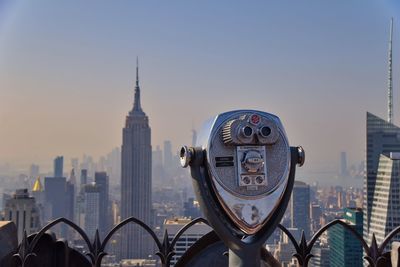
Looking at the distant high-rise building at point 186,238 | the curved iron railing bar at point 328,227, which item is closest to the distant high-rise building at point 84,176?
the distant high-rise building at point 186,238

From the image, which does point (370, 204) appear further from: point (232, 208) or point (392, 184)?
point (232, 208)

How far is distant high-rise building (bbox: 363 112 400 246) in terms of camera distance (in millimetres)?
50016

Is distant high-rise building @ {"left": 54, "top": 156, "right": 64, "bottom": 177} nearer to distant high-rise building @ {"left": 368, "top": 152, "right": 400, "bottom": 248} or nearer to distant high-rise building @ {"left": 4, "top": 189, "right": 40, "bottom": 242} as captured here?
distant high-rise building @ {"left": 4, "top": 189, "right": 40, "bottom": 242}

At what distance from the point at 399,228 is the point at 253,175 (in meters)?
1.31

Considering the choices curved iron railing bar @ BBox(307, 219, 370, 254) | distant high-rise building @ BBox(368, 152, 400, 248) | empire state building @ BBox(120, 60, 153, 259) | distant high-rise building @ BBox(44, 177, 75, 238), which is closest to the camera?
curved iron railing bar @ BBox(307, 219, 370, 254)

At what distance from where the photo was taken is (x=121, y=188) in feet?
282

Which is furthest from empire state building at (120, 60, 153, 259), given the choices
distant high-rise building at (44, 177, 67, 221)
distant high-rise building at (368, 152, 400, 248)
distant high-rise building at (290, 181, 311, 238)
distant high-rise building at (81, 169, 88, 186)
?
distant high-rise building at (368, 152, 400, 248)

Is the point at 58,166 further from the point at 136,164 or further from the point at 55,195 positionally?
the point at 136,164

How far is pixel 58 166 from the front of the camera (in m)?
78.6

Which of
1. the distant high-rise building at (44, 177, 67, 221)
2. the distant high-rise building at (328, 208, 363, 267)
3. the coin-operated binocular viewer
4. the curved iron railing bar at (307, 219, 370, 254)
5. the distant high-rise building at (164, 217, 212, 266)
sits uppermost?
the coin-operated binocular viewer

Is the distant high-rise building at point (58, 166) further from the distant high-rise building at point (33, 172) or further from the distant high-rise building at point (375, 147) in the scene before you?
the distant high-rise building at point (375, 147)

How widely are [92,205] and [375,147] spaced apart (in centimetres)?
3687

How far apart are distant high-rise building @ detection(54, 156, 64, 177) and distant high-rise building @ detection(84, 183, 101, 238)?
7399 millimetres

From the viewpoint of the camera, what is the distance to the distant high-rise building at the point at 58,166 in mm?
76250
